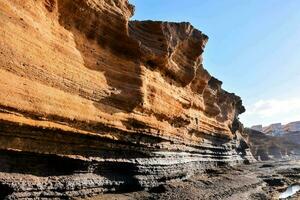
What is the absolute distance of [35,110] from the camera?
436 inches

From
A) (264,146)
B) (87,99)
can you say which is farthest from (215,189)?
(264,146)

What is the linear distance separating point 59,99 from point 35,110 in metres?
1.22

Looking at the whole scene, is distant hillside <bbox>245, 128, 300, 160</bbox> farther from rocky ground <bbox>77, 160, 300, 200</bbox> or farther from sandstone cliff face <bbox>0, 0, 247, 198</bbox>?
sandstone cliff face <bbox>0, 0, 247, 198</bbox>

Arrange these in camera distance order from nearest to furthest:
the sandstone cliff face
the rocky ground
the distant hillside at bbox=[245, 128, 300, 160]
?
1. the sandstone cliff face
2. the rocky ground
3. the distant hillside at bbox=[245, 128, 300, 160]

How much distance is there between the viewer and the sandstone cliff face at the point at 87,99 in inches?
423

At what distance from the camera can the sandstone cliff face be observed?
10742mm

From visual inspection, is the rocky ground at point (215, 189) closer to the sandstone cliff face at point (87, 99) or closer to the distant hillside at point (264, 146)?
the sandstone cliff face at point (87, 99)

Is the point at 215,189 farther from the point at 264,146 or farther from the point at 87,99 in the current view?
the point at 264,146

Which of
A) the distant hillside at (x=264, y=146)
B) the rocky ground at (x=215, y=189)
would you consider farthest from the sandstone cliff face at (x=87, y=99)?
the distant hillside at (x=264, y=146)

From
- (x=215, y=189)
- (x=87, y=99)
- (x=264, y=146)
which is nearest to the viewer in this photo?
(x=87, y=99)

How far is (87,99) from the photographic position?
44.7 feet

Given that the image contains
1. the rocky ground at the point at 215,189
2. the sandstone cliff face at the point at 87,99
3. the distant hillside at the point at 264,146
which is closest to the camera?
the sandstone cliff face at the point at 87,99

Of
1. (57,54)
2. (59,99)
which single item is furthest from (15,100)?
(57,54)

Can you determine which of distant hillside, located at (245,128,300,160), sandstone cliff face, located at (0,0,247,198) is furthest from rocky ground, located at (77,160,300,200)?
distant hillside, located at (245,128,300,160)
